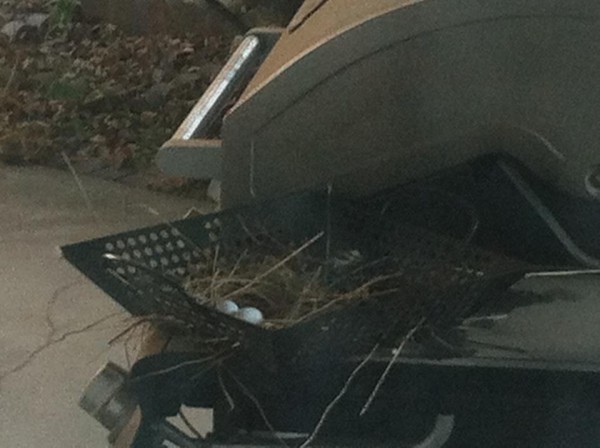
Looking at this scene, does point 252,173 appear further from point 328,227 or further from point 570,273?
point 570,273

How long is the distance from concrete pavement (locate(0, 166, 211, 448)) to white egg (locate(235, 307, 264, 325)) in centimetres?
63

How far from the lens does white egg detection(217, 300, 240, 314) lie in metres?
0.97

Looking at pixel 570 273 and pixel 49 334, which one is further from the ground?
pixel 570 273

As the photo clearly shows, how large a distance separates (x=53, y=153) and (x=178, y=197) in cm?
46

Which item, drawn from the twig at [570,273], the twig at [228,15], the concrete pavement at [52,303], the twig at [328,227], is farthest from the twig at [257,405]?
the twig at [228,15]

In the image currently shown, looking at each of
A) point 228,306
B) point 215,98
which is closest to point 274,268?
point 228,306

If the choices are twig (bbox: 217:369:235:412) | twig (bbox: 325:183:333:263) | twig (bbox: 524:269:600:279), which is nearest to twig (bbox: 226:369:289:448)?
twig (bbox: 217:369:235:412)

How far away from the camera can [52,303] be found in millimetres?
2320

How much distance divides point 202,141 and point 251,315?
26cm

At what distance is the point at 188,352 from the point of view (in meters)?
0.98

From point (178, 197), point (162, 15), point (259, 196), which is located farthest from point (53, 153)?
point (259, 196)

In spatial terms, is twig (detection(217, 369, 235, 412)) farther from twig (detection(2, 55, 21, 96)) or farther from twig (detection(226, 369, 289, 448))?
twig (detection(2, 55, 21, 96))

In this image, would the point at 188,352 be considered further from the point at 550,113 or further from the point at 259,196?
the point at 550,113

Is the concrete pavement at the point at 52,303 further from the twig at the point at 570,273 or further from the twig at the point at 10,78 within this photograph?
the twig at the point at 570,273
